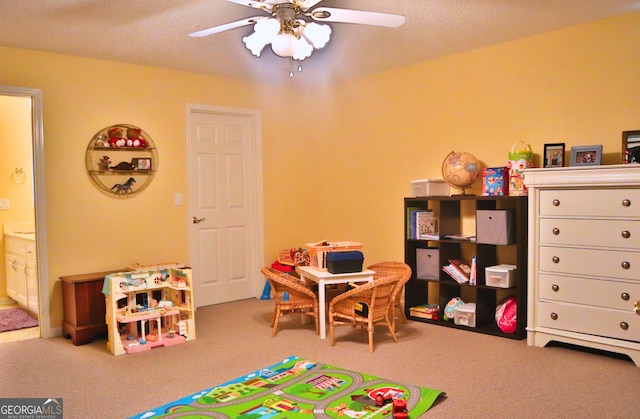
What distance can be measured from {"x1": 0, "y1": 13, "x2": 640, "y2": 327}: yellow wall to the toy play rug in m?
2.25

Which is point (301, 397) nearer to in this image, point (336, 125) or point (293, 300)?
point (293, 300)

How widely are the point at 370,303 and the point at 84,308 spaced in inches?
96.1

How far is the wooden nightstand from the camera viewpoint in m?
4.37

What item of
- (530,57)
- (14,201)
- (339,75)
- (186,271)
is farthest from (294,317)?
(14,201)

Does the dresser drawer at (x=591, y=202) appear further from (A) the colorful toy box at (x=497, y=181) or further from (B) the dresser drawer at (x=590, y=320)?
(B) the dresser drawer at (x=590, y=320)

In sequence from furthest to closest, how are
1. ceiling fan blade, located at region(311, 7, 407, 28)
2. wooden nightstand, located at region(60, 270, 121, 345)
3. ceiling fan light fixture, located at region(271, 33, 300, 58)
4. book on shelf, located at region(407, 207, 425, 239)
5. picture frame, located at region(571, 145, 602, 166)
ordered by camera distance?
book on shelf, located at region(407, 207, 425, 239), wooden nightstand, located at region(60, 270, 121, 345), picture frame, located at region(571, 145, 602, 166), ceiling fan light fixture, located at region(271, 33, 300, 58), ceiling fan blade, located at region(311, 7, 407, 28)

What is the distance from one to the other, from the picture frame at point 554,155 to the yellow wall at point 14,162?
5.60 metres

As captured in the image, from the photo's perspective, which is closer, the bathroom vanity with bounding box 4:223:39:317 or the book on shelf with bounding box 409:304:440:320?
the book on shelf with bounding box 409:304:440:320

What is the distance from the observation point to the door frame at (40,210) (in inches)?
176

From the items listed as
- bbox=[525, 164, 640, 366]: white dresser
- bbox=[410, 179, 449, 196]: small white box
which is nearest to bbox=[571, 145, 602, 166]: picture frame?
bbox=[525, 164, 640, 366]: white dresser

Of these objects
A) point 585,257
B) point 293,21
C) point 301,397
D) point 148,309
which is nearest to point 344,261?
point 301,397

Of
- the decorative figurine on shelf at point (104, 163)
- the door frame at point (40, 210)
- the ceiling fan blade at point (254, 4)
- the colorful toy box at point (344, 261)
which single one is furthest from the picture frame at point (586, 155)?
the door frame at point (40, 210)

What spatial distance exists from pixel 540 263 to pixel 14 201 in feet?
18.9

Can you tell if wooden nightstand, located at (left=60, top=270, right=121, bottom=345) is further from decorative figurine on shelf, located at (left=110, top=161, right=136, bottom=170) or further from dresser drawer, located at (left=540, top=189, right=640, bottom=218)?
dresser drawer, located at (left=540, top=189, right=640, bottom=218)
